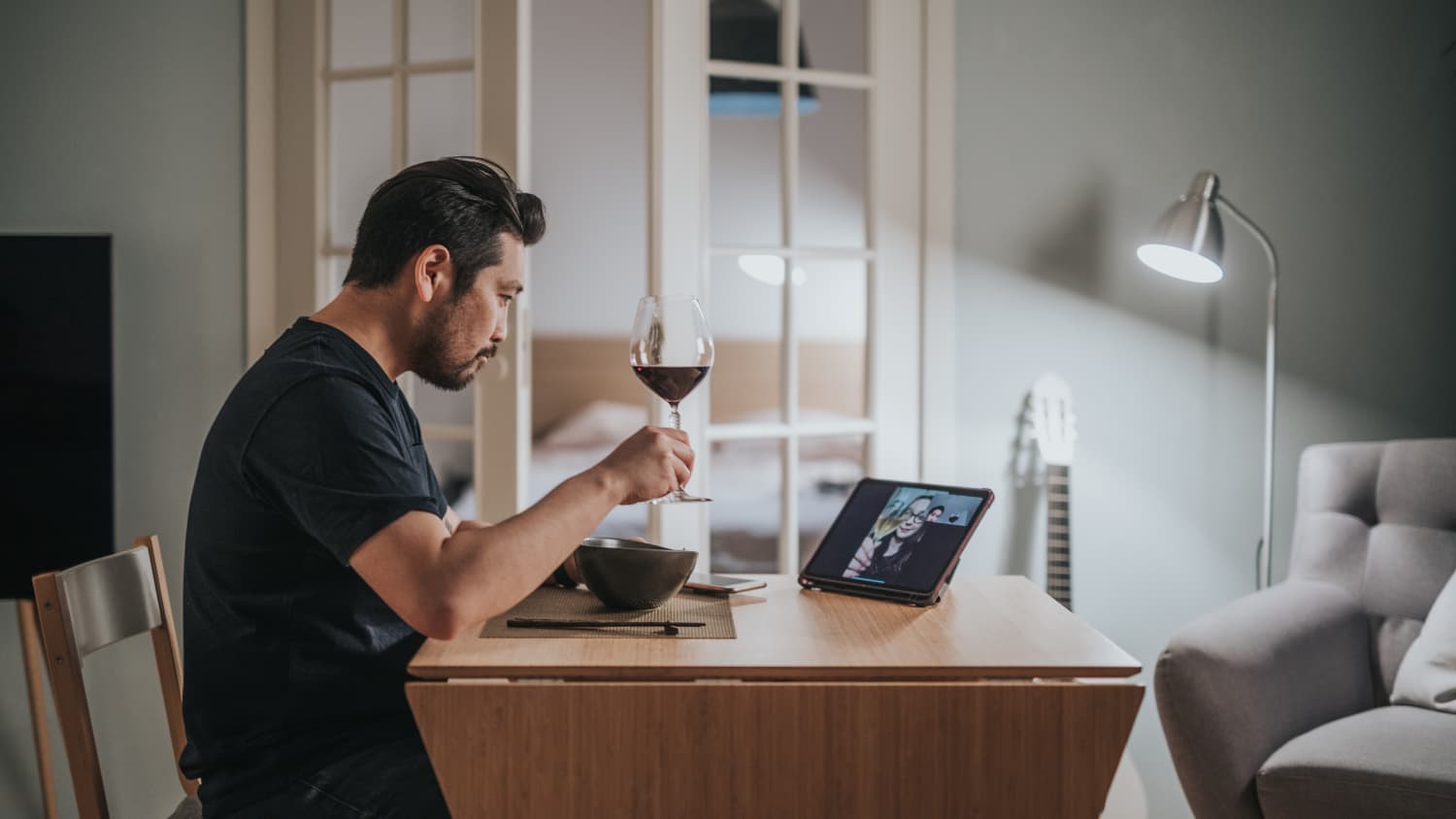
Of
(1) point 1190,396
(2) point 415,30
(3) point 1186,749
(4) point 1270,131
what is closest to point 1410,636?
(3) point 1186,749

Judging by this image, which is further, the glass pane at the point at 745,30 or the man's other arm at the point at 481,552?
the glass pane at the point at 745,30

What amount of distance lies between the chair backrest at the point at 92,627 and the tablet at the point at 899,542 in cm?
86

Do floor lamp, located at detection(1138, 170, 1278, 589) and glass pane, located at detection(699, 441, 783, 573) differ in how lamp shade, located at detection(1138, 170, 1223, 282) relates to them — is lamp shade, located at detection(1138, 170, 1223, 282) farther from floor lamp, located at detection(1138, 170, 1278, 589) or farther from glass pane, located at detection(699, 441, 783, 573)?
glass pane, located at detection(699, 441, 783, 573)

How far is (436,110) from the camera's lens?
2803 mm

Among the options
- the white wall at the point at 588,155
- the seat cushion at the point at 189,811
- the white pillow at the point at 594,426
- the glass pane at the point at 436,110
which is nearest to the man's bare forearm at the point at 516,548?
the seat cushion at the point at 189,811

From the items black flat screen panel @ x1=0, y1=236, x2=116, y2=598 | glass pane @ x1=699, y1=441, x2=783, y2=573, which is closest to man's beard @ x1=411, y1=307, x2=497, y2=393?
black flat screen panel @ x1=0, y1=236, x2=116, y2=598

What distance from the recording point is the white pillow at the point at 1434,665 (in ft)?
6.87

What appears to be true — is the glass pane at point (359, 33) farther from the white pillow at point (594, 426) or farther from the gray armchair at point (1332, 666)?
the white pillow at point (594, 426)

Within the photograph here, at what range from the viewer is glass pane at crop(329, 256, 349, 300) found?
2.78 metres

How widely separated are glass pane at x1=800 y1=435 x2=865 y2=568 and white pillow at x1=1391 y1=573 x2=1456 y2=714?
9.12 ft

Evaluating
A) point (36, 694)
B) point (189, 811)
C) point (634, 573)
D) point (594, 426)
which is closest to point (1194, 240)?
point (634, 573)

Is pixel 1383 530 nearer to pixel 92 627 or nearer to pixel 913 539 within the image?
pixel 913 539

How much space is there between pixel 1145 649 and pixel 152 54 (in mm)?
2760

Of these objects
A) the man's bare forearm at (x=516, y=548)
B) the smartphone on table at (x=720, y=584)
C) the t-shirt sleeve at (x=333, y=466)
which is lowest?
the smartphone on table at (x=720, y=584)
